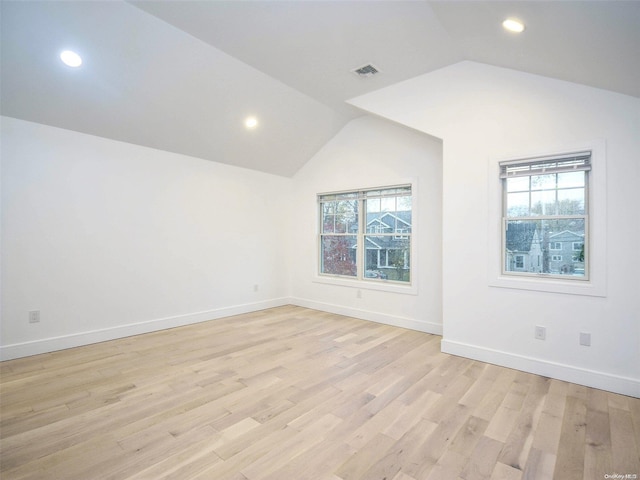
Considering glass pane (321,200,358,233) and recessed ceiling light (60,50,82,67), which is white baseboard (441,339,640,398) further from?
recessed ceiling light (60,50,82,67)

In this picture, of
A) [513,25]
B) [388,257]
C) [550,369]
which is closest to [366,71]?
[513,25]

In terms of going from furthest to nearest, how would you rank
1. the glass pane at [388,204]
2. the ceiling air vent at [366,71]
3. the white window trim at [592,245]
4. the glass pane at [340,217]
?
the glass pane at [340,217] → the glass pane at [388,204] → the ceiling air vent at [366,71] → the white window trim at [592,245]

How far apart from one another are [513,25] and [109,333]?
5.10 metres

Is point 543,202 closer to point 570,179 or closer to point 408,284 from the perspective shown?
point 570,179

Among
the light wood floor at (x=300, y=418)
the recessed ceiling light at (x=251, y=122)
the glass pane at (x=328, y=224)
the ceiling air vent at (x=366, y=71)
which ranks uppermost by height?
the ceiling air vent at (x=366, y=71)

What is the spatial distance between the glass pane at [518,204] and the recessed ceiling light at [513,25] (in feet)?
4.96

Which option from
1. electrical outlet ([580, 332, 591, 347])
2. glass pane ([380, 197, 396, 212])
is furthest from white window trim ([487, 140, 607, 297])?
glass pane ([380, 197, 396, 212])

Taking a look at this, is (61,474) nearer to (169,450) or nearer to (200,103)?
(169,450)

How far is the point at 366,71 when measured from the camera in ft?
11.4

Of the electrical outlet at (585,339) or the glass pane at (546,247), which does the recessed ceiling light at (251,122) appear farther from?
the electrical outlet at (585,339)

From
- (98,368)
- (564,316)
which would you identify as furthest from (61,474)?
(564,316)

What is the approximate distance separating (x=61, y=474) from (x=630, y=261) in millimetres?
4215

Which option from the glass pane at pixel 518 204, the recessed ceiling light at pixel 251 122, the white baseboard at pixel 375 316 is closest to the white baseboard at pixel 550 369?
the white baseboard at pixel 375 316

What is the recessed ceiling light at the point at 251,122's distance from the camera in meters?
4.29
